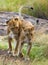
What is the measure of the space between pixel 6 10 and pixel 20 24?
23.0ft

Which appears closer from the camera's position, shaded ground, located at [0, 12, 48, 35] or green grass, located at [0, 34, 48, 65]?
green grass, located at [0, 34, 48, 65]

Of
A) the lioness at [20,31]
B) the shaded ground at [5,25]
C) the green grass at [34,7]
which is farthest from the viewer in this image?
the green grass at [34,7]

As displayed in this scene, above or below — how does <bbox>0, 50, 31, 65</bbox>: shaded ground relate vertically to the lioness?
below

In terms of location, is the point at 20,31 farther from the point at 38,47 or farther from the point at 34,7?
the point at 34,7

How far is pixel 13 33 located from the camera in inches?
338

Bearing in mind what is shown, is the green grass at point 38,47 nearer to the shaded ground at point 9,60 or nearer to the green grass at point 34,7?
the shaded ground at point 9,60

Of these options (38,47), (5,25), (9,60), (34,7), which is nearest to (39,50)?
(38,47)

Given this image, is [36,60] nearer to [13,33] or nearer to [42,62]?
[42,62]

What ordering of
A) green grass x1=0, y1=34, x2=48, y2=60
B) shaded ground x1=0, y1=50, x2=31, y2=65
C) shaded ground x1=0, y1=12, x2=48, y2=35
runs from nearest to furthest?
shaded ground x1=0, y1=50, x2=31, y2=65, green grass x1=0, y1=34, x2=48, y2=60, shaded ground x1=0, y1=12, x2=48, y2=35

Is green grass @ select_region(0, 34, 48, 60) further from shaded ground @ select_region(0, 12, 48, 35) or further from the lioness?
shaded ground @ select_region(0, 12, 48, 35)

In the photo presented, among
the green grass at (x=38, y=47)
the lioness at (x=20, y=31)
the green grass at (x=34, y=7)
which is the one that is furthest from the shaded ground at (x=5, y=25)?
the lioness at (x=20, y=31)

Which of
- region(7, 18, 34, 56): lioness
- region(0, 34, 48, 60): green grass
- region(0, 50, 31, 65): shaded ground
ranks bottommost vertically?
region(0, 34, 48, 60): green grass

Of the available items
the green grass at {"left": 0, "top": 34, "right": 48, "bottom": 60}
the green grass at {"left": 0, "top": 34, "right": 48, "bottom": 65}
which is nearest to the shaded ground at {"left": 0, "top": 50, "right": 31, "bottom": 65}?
the green grass at {"left": 0, "top": 34, "right": 48, "bottom": 65}

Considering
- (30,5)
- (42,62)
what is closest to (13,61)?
(42,62)
